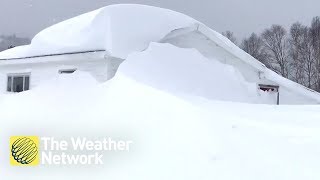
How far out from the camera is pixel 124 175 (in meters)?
5.08

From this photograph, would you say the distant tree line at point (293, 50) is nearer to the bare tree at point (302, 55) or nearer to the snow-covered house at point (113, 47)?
the bare tree at point (302, 55)

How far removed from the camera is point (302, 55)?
2103 inches

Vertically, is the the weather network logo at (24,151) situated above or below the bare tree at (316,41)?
below

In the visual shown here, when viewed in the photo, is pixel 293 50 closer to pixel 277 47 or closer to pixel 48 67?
pixel 277 47

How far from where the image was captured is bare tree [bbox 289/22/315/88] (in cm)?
Result: 5122

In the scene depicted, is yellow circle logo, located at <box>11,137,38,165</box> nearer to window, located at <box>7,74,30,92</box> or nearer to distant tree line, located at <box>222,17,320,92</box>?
window, located at <box>7,74,30,92</box>

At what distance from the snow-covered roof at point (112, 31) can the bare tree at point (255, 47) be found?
43414 millimetres

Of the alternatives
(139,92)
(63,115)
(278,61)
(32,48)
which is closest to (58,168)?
(63,115)

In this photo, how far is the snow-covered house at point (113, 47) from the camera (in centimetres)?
1452

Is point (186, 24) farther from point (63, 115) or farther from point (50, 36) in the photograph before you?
point (63, 115)

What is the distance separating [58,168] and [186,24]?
12364 millimetres

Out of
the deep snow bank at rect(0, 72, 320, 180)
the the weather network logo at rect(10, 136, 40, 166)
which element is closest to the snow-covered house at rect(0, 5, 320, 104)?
the deep snow bank at rect(0, 72, 320, 180)

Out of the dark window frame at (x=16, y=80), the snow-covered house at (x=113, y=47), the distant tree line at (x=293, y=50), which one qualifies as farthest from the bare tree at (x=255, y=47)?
the dark window frame at (x=16, y=80)

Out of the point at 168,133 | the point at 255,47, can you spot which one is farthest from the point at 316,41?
the point at 168,133
